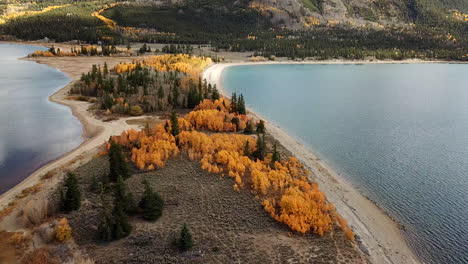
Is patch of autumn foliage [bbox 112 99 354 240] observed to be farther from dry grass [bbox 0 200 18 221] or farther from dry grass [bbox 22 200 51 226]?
dry grass [bbox 0 200 18 221]

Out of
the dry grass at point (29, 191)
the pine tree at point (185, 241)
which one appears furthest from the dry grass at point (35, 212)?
the pine tree at point (185, 241)

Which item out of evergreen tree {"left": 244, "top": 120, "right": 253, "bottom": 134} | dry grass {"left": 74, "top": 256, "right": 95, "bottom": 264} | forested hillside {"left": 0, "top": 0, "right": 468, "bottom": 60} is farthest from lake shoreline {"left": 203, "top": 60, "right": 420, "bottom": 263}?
forested hillside {"left": 0, "top": 0, "right": 468, "bottom": 60}

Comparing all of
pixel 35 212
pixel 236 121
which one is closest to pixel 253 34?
pixel 236 121

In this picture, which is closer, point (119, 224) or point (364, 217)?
point (119, 224)

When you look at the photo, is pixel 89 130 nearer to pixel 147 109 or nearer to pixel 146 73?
pixel 147 109

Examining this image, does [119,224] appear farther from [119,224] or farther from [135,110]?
[135,110]

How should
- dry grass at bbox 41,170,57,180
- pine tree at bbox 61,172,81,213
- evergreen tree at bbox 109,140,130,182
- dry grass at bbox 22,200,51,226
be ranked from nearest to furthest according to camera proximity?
dry grass at bbox 22,200,51,226 < pine tree at bbox 61,172,81,213 < evergreen tree at bbox 109,140,130,182 < dry grass at bbox 41,170,57,180
